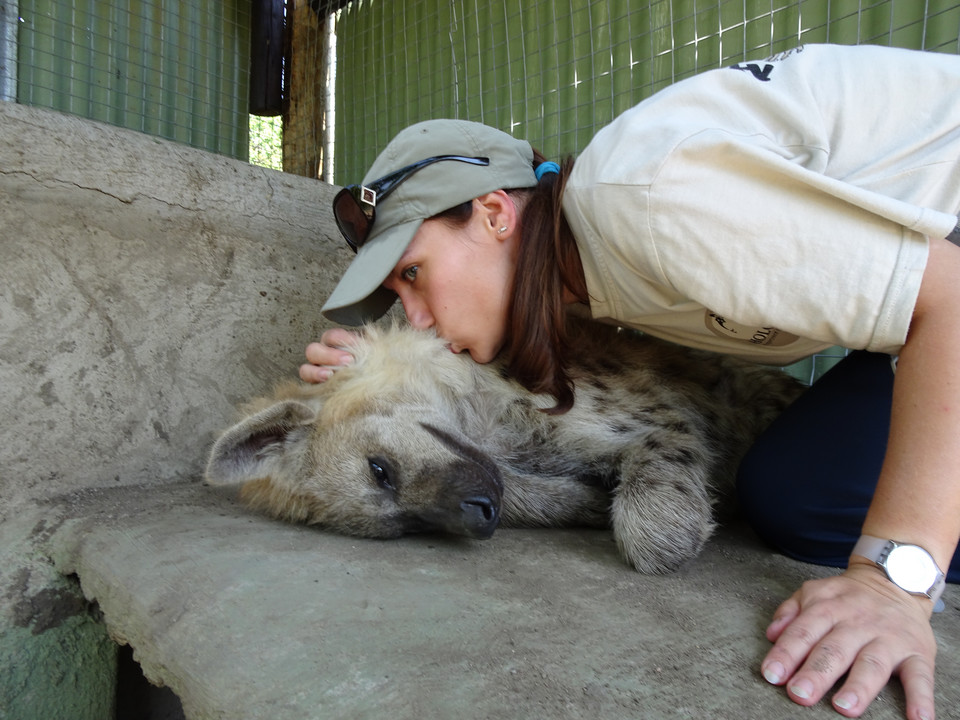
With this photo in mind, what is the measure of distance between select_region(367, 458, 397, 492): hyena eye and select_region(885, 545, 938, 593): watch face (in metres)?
1.07

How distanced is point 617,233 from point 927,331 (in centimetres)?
56

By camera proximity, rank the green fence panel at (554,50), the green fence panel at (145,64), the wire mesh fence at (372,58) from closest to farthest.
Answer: the green fence panel at (554,50)
the wire mesh fence at (372,58)
the green fence panel at (145,64)

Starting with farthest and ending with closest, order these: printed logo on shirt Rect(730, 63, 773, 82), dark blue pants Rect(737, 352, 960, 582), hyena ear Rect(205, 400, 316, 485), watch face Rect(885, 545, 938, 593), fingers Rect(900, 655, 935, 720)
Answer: hyena ear Rect(205, 400, 316, 485)
dark blue pants Rect(737, 352, 960, 582)
printed logo on shirt Rect(730, 63, 773, 82)
watch face Rect(885, 545, 938, 593)
fingers Rect(900, 655, 935, 720)

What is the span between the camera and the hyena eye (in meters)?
1.73

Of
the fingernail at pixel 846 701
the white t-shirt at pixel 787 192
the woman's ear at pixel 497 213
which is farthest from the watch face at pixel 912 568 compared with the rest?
the woman's ear at pixel 497 213

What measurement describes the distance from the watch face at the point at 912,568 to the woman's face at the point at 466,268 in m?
0.97

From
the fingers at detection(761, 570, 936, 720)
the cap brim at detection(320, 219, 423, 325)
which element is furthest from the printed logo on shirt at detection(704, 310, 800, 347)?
the cap brim at detection(320, 219, 423, 325)

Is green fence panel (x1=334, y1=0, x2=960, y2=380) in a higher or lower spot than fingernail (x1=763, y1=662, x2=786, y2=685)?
higher

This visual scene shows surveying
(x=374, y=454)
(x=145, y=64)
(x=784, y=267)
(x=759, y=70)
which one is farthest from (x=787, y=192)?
(x=145, y=64)

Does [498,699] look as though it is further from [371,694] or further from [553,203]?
[553,203]

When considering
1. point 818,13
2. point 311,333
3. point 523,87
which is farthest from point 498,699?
point 523,87

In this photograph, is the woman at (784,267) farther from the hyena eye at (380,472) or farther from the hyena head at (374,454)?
the hyena eye at (380,472)

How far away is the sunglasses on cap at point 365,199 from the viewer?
1706mm

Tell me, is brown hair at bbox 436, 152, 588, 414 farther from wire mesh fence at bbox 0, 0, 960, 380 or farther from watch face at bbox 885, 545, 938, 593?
wire mesh fence at bbox 0, 0, 960, 380
